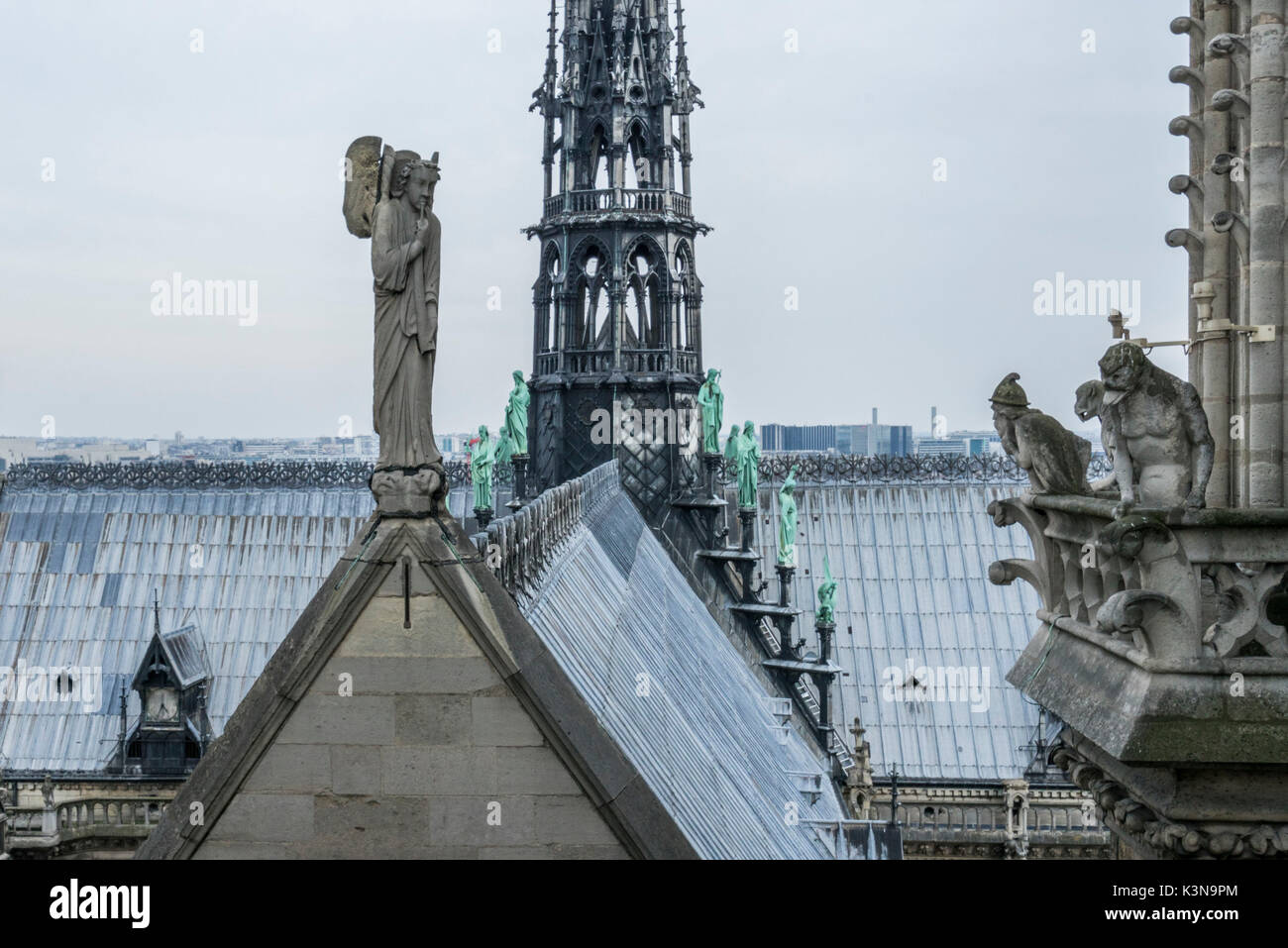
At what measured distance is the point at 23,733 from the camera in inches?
1726

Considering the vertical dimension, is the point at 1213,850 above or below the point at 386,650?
below

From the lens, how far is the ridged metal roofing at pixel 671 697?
14.2m

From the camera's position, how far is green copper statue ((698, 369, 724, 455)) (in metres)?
39.9

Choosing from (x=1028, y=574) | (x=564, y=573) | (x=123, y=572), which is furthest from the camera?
(x=123, y=572)

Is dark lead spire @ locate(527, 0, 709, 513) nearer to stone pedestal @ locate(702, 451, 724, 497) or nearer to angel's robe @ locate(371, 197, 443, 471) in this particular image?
stone pedestal @ locate(702, 451, 724, 497)

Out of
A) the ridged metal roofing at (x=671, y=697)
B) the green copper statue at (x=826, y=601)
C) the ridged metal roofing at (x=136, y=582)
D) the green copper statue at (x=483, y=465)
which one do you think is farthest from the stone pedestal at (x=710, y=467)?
the ridged metal roofing at (x=136, y=582)

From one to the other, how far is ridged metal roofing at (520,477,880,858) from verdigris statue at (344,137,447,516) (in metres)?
2.35

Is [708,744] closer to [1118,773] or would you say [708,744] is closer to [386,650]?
[386,650]

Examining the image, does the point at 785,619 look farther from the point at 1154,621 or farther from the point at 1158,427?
the point at 1154,621

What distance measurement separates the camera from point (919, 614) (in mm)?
46906

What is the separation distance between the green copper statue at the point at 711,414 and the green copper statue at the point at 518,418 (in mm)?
4384

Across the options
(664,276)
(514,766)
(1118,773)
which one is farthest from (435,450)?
(664,276)

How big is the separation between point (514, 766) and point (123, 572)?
39412 millimetres

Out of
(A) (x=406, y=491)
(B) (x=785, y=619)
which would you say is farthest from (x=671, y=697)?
(B) (x=785, y=619)
